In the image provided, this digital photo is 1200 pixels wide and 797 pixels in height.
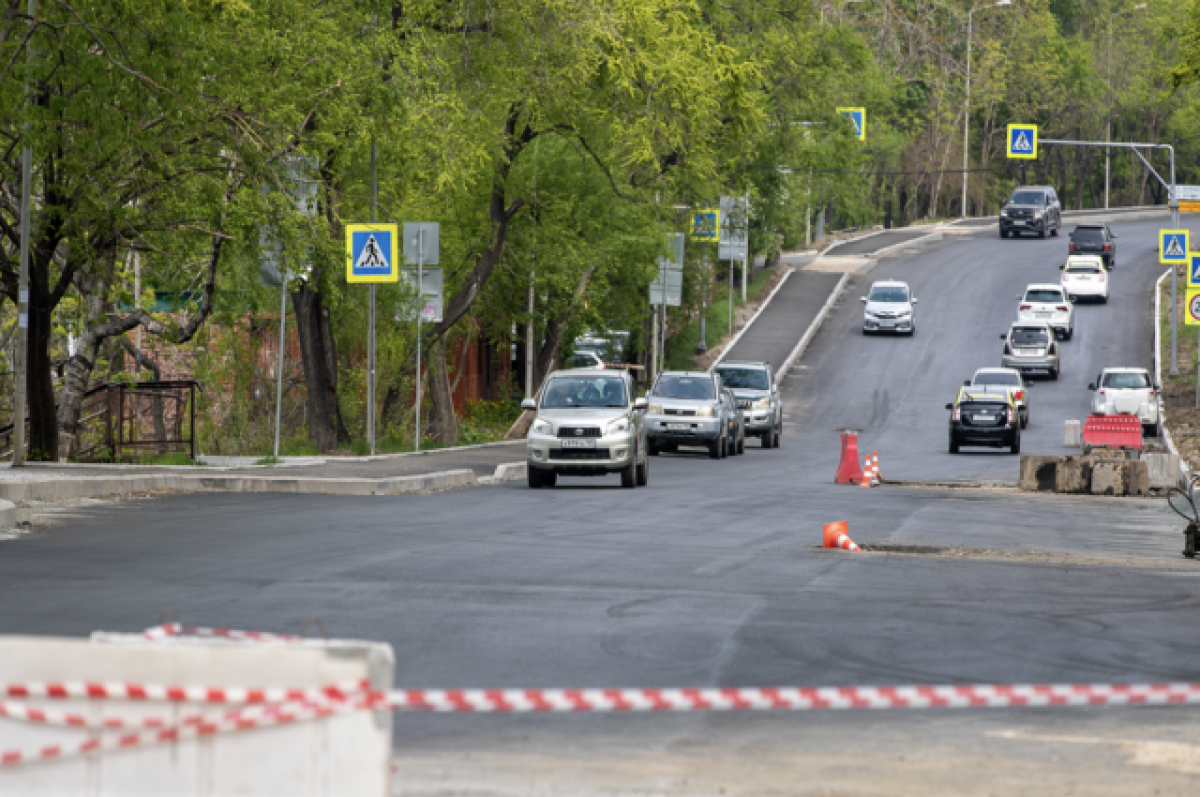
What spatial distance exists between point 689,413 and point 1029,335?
2613 cm

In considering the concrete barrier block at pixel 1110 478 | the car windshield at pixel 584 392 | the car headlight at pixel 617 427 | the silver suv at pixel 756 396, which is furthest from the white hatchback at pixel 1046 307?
the car headlight at pixel 617 427

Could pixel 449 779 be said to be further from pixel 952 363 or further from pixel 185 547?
pixel 952 363

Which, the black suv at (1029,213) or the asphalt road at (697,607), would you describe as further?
the black suv at (1029,213)

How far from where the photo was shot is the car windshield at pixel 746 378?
42.3 meters

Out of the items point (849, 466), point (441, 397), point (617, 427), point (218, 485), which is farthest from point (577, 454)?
point (441, 397)

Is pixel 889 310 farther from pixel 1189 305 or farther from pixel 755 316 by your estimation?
pixel 1189 305

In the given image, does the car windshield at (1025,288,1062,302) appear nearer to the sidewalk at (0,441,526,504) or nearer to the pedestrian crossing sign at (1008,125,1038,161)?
the pedestrian crossing sign at (1008,125,1038,161)

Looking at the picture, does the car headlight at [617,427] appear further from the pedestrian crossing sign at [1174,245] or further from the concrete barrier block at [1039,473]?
the pedestrian crossing sign at [1174,245]

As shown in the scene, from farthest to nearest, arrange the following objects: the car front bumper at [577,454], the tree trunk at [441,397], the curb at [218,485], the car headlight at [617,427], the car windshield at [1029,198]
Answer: the car windshield at [1029,198] < the tree trunk at [441,397] < the car headlight at [617,427] < the car front bumper at [577,454] < the curb at [218,485]

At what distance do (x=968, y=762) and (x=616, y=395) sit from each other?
19148 mm

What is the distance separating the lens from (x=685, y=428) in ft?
115

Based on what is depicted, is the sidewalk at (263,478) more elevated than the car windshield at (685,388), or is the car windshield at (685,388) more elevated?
the car windshield at (685,388)

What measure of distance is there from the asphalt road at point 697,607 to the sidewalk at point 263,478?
774 millimetres

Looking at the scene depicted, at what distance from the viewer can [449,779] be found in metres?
7.02
